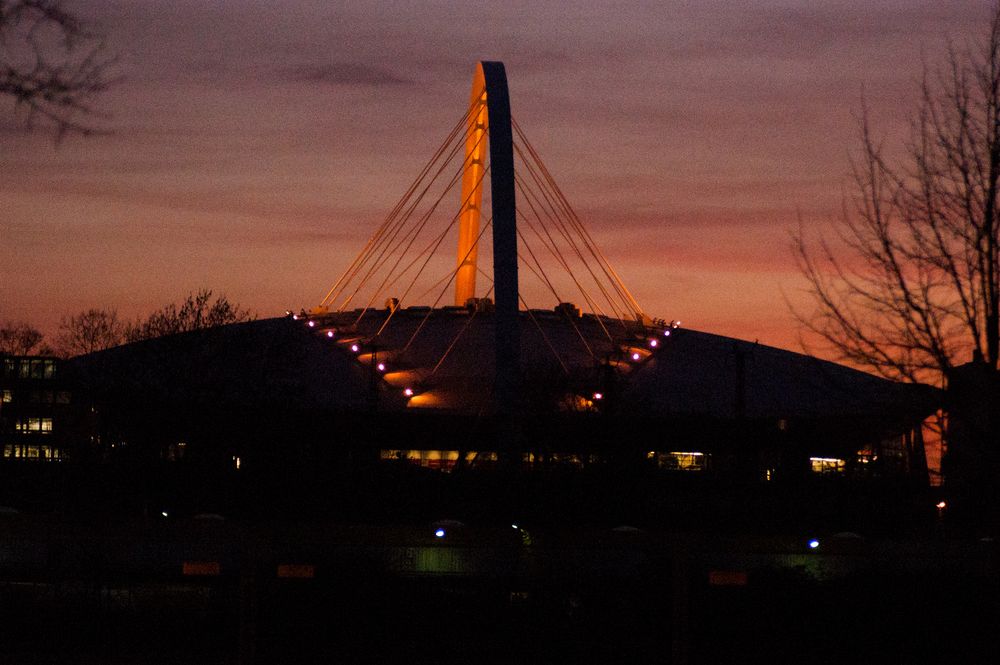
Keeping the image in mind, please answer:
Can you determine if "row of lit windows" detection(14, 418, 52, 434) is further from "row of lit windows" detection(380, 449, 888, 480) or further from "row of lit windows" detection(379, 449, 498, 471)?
"row of lit windows" detection(380, 449, 888, 480)

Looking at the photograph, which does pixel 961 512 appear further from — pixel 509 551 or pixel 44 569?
pixel 44 569

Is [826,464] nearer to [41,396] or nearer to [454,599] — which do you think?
[454,599]

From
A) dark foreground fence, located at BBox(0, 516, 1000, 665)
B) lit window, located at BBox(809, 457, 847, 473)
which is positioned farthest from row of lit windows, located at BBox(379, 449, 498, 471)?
dark foreground fence, located at BBox(0, 516, 1000, 665)

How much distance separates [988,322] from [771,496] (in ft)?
134

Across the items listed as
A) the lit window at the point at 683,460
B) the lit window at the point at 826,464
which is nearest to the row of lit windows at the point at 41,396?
the lit window at the point at 683,460

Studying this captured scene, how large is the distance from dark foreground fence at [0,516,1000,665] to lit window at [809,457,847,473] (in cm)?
4181

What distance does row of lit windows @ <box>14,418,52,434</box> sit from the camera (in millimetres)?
131500

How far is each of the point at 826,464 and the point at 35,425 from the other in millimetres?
87835

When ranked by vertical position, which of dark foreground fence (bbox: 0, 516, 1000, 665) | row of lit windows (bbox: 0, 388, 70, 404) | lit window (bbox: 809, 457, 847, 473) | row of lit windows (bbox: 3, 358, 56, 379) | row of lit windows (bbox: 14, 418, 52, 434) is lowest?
dark foreground fence (bbox: 0, 516, 1000, 665)

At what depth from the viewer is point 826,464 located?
233 ft

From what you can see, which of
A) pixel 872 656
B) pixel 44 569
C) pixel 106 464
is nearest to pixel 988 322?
pixel 872 656

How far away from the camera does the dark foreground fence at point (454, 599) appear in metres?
20.9

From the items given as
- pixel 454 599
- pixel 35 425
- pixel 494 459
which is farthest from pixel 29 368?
pixel 454 599

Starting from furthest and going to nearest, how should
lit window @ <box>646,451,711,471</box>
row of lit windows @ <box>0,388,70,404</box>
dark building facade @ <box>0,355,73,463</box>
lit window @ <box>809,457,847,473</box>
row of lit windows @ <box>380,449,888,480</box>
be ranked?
row of lit windows @ <box>0,388,70,404</box>, dark building facade @ <box>0,355,73,463</box>, lit window @ <box>809,457,847,473</box>, lit window @ <box>646,451,711,471</box>, row of lit windows @ <box>380,449,888,480</box>
